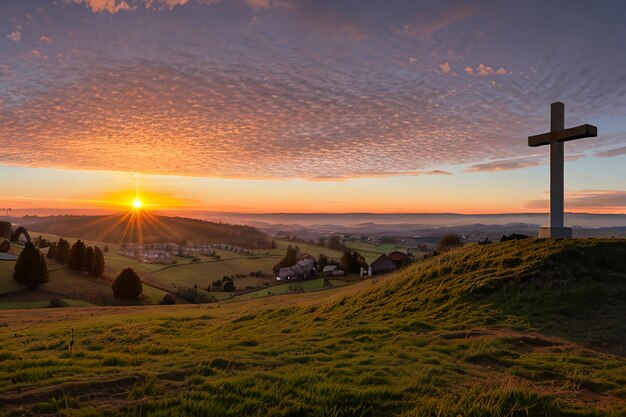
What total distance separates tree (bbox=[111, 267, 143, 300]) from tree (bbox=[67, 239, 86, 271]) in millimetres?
12459

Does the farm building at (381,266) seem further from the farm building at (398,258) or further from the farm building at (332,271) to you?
the farm building at (332,271)

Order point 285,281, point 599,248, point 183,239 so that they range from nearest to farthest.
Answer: point 599,248, point 285,281, point 183,239

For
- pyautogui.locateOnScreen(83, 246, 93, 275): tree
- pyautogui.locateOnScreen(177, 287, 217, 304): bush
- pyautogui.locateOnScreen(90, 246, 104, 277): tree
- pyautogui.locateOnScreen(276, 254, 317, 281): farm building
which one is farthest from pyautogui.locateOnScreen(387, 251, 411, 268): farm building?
pyautogui.locateOnScreen(83, 246, 93, 275): tree

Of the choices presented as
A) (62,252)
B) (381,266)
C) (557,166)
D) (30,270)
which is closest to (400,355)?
(557,166)

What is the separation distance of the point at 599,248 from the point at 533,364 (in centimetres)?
1120

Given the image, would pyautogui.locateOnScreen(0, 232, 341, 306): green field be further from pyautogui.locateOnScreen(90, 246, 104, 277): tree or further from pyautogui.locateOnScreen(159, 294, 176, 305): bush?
pyautogui.locateOnScreen(159, 294, 176, 305): bush

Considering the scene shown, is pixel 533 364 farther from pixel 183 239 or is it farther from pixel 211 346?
pixel 183 239

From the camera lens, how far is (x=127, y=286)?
57.8m

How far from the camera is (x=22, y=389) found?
290 inches

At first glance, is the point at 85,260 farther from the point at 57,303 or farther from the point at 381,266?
the point at 381,266

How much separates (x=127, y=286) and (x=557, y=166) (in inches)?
2247

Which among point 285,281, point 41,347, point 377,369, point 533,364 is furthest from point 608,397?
point 285,281

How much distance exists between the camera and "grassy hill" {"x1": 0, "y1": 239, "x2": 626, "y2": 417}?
651 cm

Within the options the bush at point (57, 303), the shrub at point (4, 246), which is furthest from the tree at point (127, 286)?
the shrub at point (4, 246)
